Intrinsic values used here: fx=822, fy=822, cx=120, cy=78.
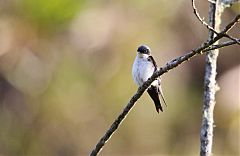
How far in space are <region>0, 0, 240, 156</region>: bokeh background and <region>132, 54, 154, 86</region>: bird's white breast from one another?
8154 millimetres

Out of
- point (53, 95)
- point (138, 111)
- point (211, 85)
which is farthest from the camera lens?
point (138, 111)

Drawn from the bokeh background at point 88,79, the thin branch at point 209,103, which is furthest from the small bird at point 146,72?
the bokeh background at point 88,79

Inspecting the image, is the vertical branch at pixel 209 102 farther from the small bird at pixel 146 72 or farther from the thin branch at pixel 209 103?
the small bird at pixel 146 72

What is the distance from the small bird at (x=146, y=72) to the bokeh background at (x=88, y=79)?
26.7 ft

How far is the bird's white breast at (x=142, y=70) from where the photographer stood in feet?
19.0

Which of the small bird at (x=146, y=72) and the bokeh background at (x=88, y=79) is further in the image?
the bokeh background at (x=88, y=79)

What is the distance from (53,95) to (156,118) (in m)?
2.60

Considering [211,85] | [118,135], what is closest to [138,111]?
[118,135]

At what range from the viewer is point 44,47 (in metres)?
15.4

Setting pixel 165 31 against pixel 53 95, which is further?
pixel 165 31

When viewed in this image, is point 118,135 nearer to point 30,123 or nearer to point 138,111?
point 138,111

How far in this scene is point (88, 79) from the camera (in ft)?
50.9

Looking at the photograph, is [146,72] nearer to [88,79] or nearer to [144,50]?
[144,50]

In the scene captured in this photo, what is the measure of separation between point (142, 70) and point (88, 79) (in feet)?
32.0
